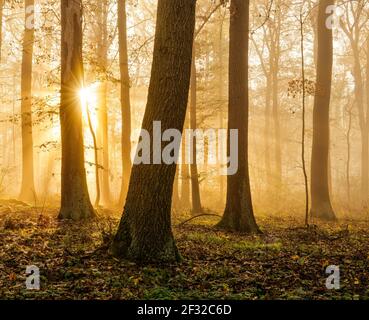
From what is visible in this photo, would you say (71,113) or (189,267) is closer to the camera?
(189,267)

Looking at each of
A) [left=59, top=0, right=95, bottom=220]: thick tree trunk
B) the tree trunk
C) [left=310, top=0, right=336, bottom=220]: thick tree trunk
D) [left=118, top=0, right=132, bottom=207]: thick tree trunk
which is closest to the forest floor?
[left=59, top=0, right=95, bottom=220]: thick tree trunk

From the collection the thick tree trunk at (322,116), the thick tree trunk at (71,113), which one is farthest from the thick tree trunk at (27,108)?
the thick tree trunk at (322,116)

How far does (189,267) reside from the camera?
812 centimetres

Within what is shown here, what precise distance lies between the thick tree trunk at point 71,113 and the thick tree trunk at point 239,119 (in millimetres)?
4320

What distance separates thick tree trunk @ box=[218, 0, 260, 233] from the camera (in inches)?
535

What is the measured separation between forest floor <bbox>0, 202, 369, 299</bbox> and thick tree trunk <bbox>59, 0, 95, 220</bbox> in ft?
4.57

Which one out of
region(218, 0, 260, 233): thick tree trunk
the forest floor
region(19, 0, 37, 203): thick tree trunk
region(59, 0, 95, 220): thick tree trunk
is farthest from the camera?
region(19, 0, 37, 203): thick tree trunk

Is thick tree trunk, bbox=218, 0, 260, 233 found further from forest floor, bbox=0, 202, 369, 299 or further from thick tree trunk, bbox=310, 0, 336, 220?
thick tree trunk, bbox=310, 0, 336, 220

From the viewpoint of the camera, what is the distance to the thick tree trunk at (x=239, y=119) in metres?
13.6

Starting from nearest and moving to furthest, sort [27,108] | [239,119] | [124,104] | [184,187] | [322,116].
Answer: [239,119] → [322,116] → [124,104] → [27,108] → [184,187]

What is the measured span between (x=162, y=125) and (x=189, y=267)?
258 centimetres

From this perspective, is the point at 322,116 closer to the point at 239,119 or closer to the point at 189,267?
the point at 239,119

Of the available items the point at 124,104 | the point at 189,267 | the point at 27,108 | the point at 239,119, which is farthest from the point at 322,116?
the point at 27,108
